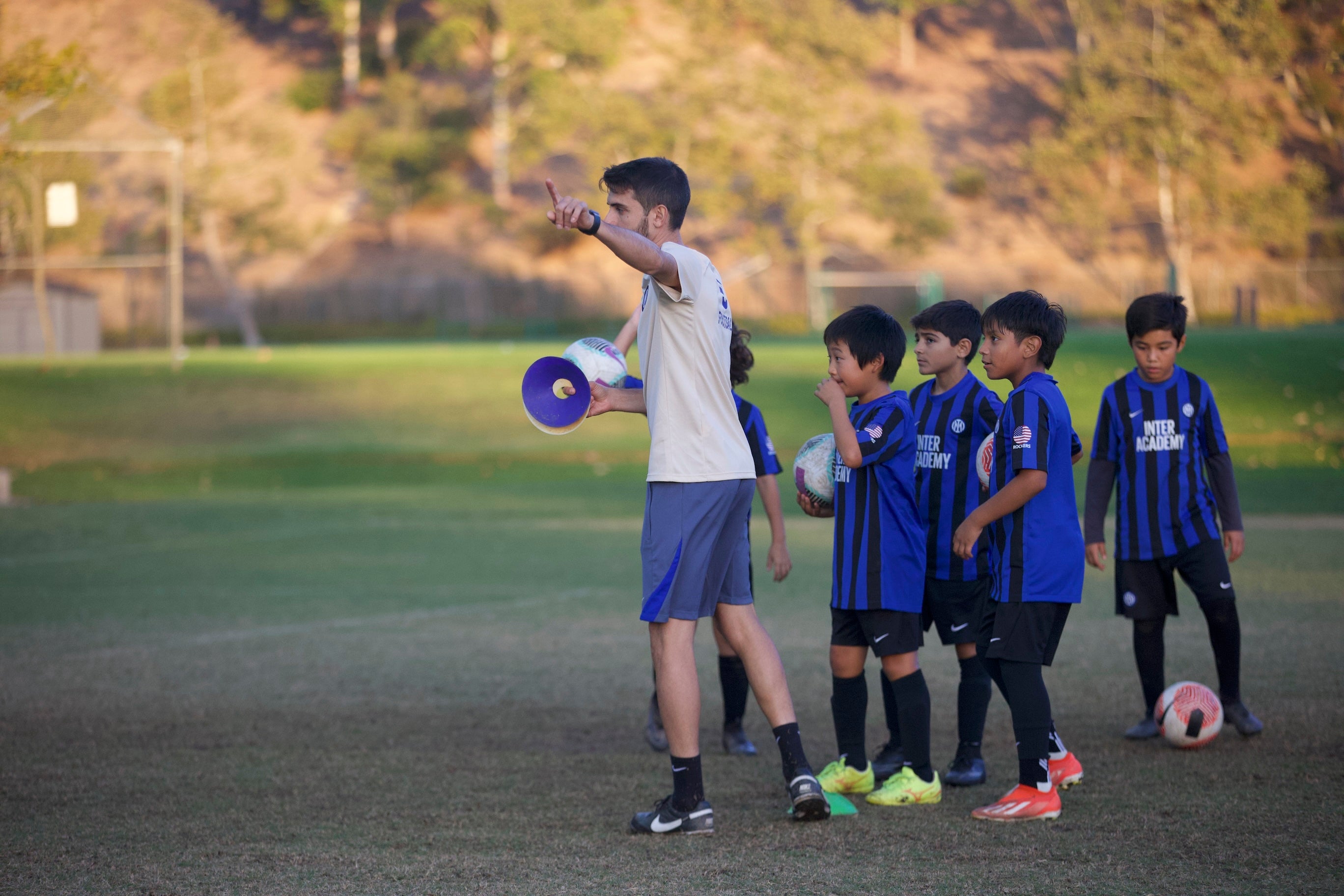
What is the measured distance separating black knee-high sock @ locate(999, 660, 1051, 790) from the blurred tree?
4290 cm

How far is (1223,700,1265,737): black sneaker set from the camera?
5195 millimetres

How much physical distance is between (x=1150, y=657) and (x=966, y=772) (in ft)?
4.13

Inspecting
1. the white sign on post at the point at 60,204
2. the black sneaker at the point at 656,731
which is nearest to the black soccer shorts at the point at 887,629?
the black sneaker at the point at 656,731

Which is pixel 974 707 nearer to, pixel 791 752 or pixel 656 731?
pixel 791 752

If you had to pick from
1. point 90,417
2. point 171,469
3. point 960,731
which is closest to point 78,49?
point 960,731

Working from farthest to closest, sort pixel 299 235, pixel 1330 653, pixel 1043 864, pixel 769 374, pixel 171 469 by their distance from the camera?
pixel 299 235 → pixel 769 374 → pixel 171 469 → pixel 1330 653 → pixel 1043 864

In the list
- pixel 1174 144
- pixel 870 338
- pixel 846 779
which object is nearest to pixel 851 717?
pixel 846 779

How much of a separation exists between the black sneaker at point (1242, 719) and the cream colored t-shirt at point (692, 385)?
2.52 metres

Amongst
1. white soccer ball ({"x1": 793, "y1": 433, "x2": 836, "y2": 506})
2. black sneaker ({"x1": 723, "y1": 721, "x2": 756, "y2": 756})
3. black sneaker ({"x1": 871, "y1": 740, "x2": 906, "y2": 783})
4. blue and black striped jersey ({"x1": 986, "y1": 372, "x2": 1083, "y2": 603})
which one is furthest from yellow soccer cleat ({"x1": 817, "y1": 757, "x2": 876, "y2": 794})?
white soccer ball ({"x1": 793, "y1": 433, "x2": 836, "y2": 506})

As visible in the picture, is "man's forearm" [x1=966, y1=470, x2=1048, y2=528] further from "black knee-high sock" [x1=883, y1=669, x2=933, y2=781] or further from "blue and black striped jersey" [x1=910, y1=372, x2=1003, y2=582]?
"black knee-high sock" [x1=883, y1=669, x2=933, y2=781]

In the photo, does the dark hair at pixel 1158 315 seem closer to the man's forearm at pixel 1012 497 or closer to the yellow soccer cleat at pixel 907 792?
the man's forearm at pixel 1012 497

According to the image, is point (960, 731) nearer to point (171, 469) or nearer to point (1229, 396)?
point (171, 469)

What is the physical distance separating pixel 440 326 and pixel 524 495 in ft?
105

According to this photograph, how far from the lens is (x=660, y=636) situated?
13.8 feet
